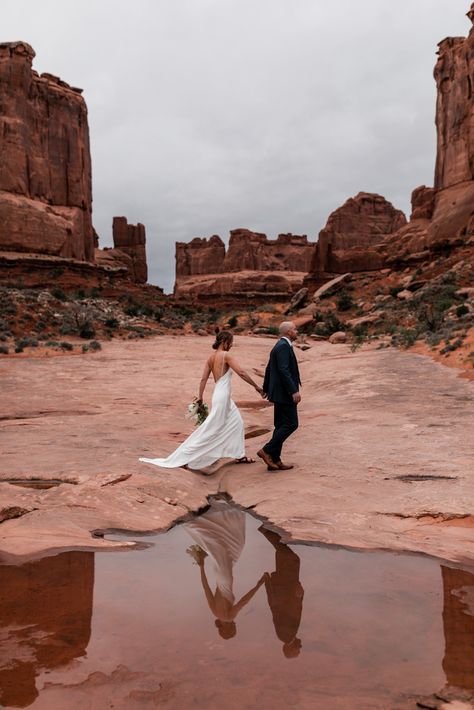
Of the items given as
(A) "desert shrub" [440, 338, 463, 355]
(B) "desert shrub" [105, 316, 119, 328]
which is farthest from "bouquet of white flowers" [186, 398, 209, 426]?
(B) "desert shrub" [105, 316, 119, 328]

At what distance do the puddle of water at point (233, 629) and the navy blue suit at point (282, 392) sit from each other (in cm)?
208

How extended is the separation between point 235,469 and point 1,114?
48.2m

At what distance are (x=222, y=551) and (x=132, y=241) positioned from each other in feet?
A: 289

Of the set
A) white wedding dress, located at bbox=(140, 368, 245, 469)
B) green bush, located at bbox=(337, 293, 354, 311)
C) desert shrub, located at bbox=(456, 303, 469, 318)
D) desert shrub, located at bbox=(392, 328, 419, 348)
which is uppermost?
green bush, located at bbox=(337, 293, 354, 311)

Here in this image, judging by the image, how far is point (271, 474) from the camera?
6062 millimetres

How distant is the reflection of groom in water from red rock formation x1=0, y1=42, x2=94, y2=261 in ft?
146

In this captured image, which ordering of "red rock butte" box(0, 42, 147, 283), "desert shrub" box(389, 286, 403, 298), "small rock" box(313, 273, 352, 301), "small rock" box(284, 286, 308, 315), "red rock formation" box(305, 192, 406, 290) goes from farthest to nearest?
"red rock formation" box(305, 192, 406, 290) → "small rock" box(313, 273, 352, 301) → "small rock" box(284, 286, 308, 315) → "red rock butte" box(0, 42, 147, 283) → "desert shrub" box(389, 286, 403, 298)

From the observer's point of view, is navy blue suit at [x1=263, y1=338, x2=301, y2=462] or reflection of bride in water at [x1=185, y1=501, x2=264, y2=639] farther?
navy blue suit at [x1=263, y1=338, x2=301, y2=462]

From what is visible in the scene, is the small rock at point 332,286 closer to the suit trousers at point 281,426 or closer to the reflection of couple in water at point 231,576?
the suit trousers at point 281,426

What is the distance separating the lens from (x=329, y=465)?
6152mm

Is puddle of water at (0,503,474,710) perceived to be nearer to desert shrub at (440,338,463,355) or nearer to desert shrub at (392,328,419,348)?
desert shrub at (440,338,463,355)

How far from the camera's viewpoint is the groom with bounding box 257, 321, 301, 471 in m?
6.18

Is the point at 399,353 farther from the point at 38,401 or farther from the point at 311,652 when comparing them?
the point at 311,652

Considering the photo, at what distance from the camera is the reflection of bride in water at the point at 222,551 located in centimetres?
312
